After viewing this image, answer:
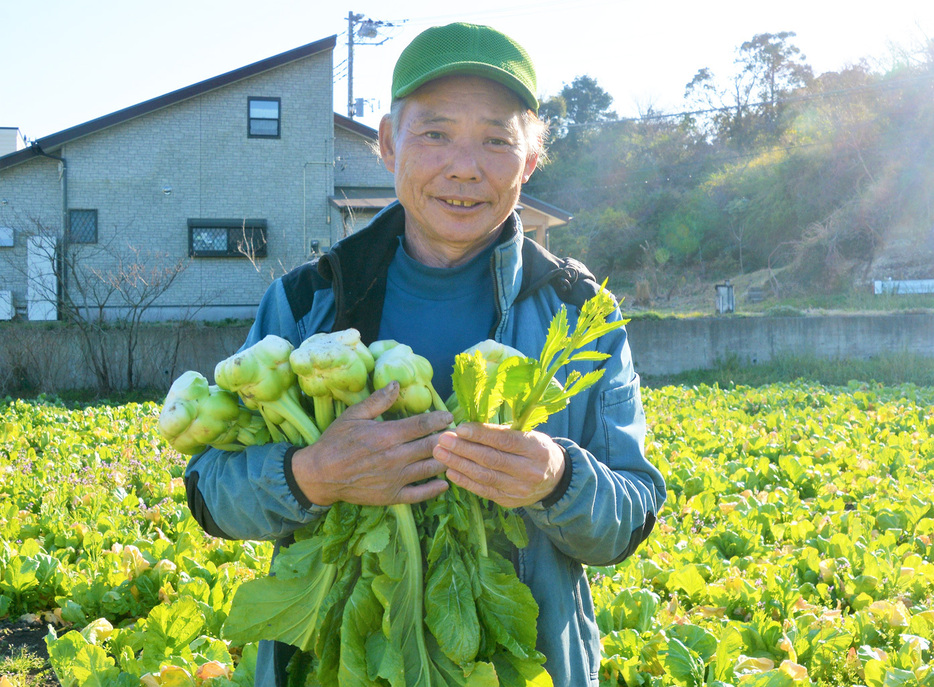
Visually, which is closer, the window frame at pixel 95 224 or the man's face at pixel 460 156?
the man's face at pixel 460 156

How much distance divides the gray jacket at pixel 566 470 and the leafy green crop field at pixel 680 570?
4.22 ft

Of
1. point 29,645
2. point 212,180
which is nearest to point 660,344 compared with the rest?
point 212,180

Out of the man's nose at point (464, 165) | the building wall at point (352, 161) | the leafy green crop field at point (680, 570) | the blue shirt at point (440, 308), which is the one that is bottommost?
the leafy green crop field at point (680, 570)

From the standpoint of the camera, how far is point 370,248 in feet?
7.39

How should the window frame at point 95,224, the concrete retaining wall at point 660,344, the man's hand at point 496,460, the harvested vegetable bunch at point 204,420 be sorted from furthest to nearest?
the window frame at point 95,224 → the concrete retaining wall at point 660,344 → the harvested vegetable bunch at point 204,420 → the man's hand at point 496,460

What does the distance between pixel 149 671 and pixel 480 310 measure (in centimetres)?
209

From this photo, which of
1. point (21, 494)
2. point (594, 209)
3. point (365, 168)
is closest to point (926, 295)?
point (365, 168)

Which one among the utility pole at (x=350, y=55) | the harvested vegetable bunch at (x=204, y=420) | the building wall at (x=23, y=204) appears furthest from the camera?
the utility pole at (x=350, y=55)

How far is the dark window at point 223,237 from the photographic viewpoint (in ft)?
77.8

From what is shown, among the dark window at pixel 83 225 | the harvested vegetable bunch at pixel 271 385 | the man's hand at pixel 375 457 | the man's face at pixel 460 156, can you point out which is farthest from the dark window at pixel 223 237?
the man's hand at pixel 375 457

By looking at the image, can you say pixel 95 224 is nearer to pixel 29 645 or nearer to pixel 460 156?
pixel 29 645

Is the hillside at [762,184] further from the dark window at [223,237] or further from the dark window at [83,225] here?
the dark window at [83,225]

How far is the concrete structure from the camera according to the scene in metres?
23.3

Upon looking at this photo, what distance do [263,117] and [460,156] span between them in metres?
23.7
